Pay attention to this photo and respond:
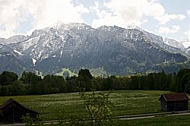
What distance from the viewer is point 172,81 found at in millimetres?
154375

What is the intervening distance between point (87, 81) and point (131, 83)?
2705 cm

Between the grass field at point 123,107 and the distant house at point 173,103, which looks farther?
the distant house at point 173,103

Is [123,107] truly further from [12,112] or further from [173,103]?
[12,112]

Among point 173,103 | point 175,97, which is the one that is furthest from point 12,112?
point 175,97

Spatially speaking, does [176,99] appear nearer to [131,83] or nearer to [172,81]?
[172,81]

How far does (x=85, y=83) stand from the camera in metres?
166

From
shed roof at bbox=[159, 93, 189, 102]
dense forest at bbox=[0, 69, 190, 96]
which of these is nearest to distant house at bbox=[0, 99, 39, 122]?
shed roof at bbox=[159, 93, 189, 102]

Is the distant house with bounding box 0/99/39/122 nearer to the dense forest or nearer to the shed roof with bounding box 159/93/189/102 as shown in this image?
the shed roof with bounding box 159/93/189/102

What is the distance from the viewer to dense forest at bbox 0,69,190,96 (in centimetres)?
14650

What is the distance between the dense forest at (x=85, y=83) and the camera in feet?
481

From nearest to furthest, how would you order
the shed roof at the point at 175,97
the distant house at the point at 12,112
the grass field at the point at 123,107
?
the grass field at the point at 123,107 < the distant house at the point at 12,112 < the shed roof at the point at 175,97

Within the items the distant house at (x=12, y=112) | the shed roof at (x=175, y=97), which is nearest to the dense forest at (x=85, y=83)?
the shed roof at (x=175, y=97)

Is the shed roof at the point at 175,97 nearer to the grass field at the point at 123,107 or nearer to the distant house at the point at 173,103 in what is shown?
the distant house at the point at 173,103

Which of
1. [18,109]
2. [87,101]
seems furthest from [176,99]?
[87,101]
